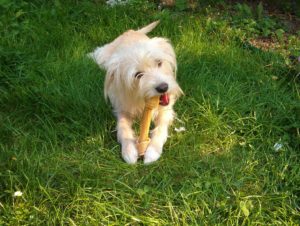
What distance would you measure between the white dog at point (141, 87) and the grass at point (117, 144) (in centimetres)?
10

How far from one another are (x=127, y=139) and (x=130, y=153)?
5.0 inches

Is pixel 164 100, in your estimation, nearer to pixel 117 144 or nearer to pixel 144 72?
pixel 144 72

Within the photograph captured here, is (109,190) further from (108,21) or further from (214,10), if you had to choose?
(214,10)

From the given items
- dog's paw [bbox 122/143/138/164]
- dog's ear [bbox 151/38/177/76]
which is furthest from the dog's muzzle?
dog's paw [bbox 122/143/138/164]

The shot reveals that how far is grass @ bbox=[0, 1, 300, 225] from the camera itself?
2.46 m

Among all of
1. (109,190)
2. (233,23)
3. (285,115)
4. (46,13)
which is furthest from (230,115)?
(46,13)

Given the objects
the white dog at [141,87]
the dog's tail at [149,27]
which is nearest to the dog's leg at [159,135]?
the white dog at [141,87]

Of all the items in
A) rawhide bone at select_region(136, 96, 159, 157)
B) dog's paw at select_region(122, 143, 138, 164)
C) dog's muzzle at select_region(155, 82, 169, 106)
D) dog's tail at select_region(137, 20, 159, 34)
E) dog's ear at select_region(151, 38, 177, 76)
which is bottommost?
dog's paw at select_region(122, 143, 138, 164)

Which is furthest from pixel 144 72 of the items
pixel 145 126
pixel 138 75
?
pixel 145 126

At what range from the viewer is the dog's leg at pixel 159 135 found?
281 cm

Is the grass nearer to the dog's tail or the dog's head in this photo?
the dog's tail

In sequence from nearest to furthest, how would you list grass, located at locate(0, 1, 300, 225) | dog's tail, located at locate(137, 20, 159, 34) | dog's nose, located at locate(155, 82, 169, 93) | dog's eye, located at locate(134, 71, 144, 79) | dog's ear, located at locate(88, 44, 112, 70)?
grass, located at locate(0, 1, 300, 225), dog's nose, located at locate(155, 82, 169, 93), dog's eye, located at locate(134, 71, 144, 79), dog's ear, located at locate(88, 44, 112, 70), dog's tail, located at locate(137, 20, 159, 34)

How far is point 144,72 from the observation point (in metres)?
2.77

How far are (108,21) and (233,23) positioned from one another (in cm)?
123
